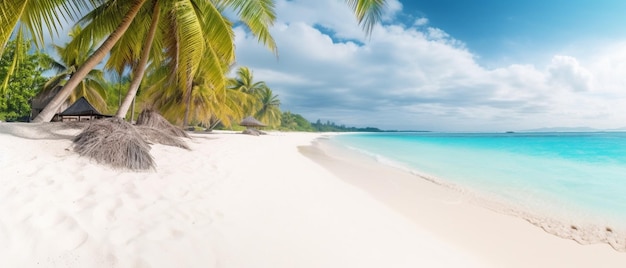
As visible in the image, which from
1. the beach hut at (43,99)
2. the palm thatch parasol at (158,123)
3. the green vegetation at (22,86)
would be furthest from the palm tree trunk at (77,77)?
the green vegetation at (22,86)

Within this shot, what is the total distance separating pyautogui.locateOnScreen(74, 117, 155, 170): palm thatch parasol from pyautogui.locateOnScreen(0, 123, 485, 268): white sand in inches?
7.0

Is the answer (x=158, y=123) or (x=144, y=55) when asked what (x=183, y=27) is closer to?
(x=144, y=55)

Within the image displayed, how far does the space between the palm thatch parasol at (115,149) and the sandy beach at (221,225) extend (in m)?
0.17

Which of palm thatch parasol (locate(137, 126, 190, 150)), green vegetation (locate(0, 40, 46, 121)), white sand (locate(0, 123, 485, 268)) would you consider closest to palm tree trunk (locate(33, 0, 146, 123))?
palm thatch parasol (locate(137, 126, 190, 150))

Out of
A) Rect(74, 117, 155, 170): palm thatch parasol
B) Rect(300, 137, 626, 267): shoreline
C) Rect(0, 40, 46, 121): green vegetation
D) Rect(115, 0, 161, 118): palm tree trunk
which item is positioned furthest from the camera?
Rect(0, 40, 46, 121): green vegetation

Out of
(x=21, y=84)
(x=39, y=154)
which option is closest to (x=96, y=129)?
(x=39, y=154)

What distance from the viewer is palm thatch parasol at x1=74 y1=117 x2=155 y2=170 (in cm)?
402

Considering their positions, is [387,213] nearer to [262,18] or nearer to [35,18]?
[262,18]

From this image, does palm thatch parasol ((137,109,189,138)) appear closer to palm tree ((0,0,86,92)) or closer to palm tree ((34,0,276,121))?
palm tree ((34,0,276,121))

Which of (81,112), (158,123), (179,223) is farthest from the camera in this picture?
(81,112)

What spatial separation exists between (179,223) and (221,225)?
356 mm

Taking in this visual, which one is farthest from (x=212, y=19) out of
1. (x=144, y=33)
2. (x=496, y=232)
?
(x=496, y=232)

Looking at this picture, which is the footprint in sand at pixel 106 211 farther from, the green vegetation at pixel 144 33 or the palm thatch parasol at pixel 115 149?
the green vegetation at pixel 144 33

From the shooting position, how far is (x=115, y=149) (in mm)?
4172
